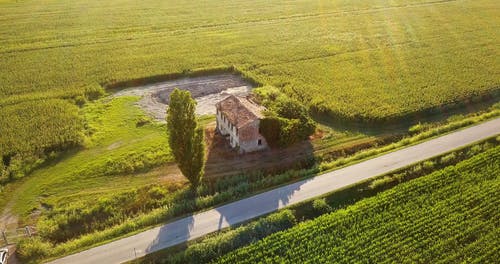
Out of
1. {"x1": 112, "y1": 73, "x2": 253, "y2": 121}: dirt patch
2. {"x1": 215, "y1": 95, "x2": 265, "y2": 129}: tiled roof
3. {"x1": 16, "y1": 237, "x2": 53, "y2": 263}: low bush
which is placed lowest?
{"x1": 16, "y1": 237, "x2": 53, "y2": 263}: low bush

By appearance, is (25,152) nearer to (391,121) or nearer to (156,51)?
(156,51)

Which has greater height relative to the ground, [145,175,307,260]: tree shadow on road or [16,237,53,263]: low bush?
[145,175,307,260]: tree shadow on road

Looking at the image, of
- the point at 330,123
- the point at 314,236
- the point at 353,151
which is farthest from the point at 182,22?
the point at 314,236

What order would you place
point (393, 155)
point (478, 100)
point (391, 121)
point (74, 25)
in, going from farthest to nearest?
point (74, 25) < point (478, 100) < point (391, 121) < point (393, 155)

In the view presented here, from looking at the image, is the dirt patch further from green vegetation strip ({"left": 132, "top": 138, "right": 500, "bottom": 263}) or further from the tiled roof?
green vegetation strip ({"left": 132, "top": 138, "right": 500, "bottom": 263})

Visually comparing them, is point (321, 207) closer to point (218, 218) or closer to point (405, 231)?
point (405, 231)

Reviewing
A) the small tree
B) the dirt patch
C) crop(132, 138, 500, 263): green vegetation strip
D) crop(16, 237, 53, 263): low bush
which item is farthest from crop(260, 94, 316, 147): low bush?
crop(16, 237, 53, 263): low bush
